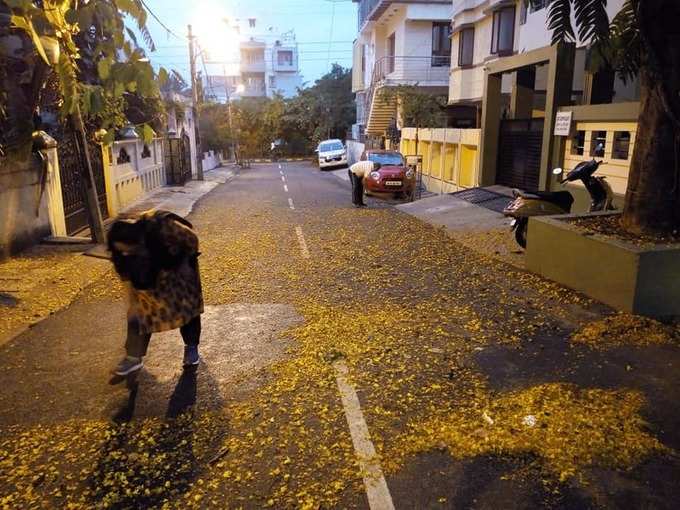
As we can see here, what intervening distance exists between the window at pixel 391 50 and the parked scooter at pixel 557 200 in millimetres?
25566

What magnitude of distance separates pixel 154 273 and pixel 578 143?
10.2m

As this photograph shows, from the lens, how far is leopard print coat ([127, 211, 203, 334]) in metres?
4.20

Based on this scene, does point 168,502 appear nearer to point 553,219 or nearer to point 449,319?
point 449,319

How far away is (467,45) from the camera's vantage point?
80.7ft

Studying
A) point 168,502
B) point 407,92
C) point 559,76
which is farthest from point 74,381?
point 407,92

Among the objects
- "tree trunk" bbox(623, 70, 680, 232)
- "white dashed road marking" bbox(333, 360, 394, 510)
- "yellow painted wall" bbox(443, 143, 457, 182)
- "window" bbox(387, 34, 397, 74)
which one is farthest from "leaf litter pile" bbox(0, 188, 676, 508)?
"window" bbox(387, 34, 397, 74)

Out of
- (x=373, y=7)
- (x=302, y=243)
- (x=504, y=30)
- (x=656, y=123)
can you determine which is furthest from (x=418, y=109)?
(x=656, y=123)

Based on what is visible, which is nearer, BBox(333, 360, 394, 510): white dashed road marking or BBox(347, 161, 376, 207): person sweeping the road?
BBox(333, 360, 394, 510): white dashed road marking

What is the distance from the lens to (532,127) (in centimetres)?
1421

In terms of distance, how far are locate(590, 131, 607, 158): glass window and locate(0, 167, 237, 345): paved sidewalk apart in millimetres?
9208

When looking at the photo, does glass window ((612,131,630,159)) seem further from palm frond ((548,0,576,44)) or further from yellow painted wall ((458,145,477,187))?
yellow painted wall ((458,145,477,187))

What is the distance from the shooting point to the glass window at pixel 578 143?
1143cm

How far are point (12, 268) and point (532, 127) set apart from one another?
12194mm

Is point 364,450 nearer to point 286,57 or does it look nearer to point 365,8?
point 365,8
